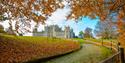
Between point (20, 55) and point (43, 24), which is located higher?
point (43, 24)

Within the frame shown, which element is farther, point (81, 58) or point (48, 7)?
point (81, 58)

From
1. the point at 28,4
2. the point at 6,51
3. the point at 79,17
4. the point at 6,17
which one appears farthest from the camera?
the point at 6,51

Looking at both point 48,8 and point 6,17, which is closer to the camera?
point 48,8

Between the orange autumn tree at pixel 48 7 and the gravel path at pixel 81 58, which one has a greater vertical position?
the orange autumn tree at pixel 48 7

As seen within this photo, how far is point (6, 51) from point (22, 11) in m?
9.89

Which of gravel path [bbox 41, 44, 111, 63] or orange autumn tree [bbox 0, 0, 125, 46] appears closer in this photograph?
orange autumn tree [bbox 0, 0, 125, 46]

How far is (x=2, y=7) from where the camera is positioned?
469 inches

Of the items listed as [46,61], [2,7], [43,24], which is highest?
[2,7]

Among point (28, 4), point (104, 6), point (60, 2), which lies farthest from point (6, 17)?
point (104, 6)

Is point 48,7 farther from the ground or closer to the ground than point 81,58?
farther from the ground

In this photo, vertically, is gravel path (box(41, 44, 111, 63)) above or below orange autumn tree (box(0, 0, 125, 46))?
below

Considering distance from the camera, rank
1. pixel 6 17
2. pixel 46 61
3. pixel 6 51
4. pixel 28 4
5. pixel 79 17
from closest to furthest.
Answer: pixel 28 4 < pixel 6 17 < pixel 79 17 < pixel 6 51 < pixel 46 61

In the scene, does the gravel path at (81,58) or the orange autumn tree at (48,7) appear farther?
the gravel path at (81,58)

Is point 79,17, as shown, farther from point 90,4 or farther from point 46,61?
point 46,61
